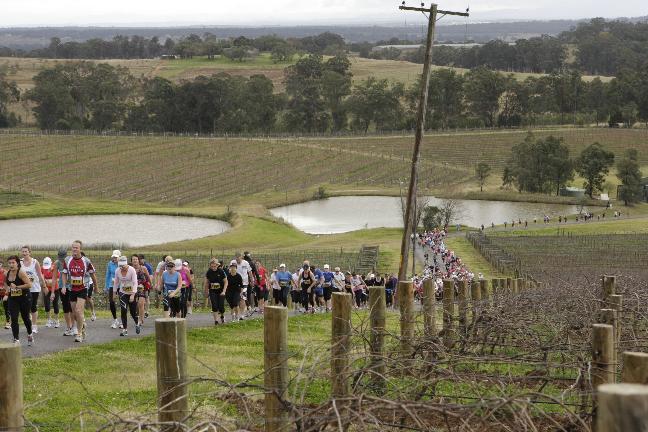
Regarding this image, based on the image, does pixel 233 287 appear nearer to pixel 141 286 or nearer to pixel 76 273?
Answer: pixel 141 286

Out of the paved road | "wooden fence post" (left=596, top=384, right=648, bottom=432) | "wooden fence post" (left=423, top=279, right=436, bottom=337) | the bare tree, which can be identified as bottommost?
the bare tree

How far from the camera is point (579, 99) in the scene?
13062 centimetres

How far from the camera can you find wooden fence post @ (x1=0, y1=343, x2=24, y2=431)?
5633 mm

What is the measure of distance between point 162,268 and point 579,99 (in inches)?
4603

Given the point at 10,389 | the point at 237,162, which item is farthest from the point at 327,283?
the point at 237,162

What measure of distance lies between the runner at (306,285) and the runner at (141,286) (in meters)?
4.24

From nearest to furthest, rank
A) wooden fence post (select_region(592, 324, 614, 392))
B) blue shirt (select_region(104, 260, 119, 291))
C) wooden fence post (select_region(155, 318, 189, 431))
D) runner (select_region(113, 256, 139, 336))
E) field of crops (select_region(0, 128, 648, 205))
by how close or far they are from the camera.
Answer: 1. wooden fence post (select_region(155, 318, 189, 431))
2. wooden fence post (select_region(592, 324, 614, 392))
3. runner (select_region(113, 256, 139, 336))
4. blue shirt (select_region(104, 260, 119, 291))
5. field of crops (select_region(0, 128, 648, 205))

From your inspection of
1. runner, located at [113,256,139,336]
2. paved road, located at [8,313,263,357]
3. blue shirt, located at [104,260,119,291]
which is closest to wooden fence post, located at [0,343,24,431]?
paved road, located at [8,313,263,357]

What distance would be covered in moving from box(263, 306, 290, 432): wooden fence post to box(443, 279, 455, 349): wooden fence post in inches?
134

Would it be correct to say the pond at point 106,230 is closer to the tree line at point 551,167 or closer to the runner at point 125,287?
the tree line at point 551,167

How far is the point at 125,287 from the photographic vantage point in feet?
57.3

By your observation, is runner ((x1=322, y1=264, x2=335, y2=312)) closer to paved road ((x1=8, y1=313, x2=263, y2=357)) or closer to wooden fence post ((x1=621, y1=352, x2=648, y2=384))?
paved road ((x1=8, y1=313, x2=263, y2=357))

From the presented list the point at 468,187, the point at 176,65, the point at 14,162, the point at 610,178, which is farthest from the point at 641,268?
the point at 176,65

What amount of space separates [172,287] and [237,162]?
88845 millimetres
